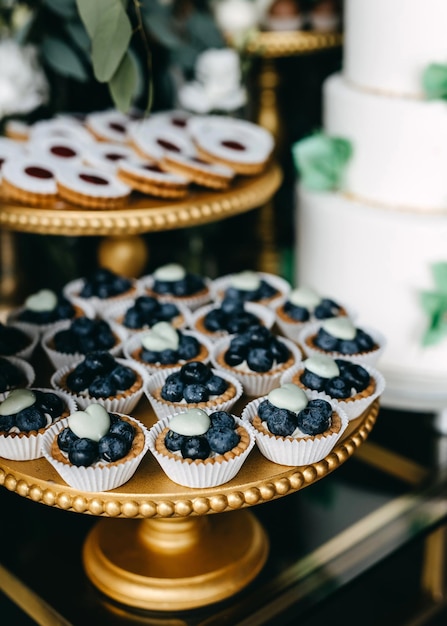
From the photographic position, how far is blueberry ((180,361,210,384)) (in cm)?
108

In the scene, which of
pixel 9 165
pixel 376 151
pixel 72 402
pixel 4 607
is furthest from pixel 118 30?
pixel 4 607

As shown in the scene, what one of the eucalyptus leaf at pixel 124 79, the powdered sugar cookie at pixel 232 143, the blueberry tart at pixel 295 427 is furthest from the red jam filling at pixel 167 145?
the blueberry tart at pixel 295 427

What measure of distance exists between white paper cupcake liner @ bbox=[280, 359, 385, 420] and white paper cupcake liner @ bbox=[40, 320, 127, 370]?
26cm

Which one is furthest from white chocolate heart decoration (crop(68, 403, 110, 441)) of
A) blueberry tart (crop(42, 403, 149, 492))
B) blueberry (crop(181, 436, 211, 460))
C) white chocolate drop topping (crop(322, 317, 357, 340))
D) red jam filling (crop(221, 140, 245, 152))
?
red jam filling (crop(221, 140, 245, 152))

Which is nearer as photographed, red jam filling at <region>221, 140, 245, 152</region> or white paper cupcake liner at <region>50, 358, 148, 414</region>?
white paper cupcake liner at <region>50, 358, 148, 414</region>

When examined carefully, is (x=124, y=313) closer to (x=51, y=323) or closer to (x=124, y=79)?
(x=51, y=323)

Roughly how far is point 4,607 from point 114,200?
0.68m

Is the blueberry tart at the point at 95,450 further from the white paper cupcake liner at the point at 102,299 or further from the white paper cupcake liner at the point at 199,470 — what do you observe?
the white paper cupcake liner at the point at 102,299

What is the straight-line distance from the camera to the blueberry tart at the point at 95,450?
93cm

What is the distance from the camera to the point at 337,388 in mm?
1097

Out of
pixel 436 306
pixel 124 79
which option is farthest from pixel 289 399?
pixel 436 306

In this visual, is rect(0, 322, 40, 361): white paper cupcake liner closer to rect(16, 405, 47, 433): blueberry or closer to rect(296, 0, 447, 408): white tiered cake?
rect(16, 405, 47, 433): blueberry

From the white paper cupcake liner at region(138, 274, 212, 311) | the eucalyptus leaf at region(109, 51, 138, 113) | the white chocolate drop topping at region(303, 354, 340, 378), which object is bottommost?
the white paper cupcake liner at region(138, 274, 212, 311)

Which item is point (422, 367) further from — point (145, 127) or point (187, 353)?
point (145, 127)
